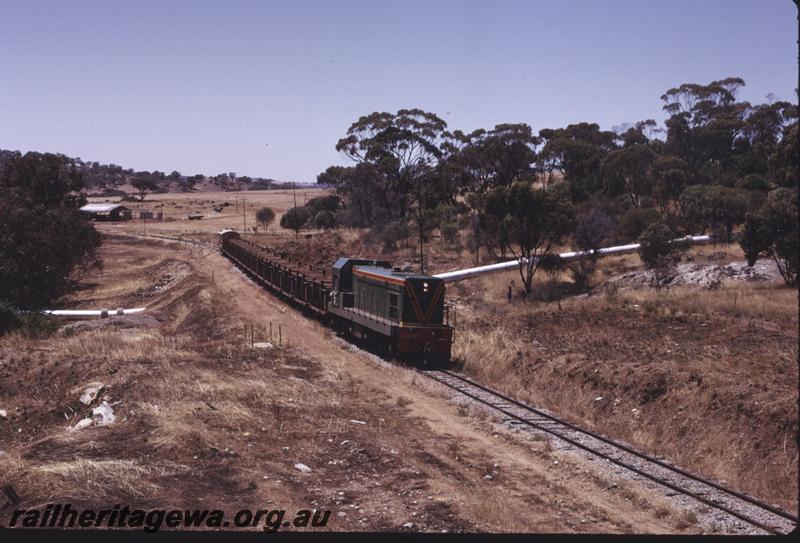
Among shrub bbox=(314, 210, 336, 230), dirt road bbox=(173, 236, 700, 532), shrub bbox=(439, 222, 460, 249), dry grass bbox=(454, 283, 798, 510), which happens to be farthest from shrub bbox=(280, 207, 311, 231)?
dirt road bbox=(173, 236, 700, 532)

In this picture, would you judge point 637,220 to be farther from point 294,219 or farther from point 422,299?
point 294,219

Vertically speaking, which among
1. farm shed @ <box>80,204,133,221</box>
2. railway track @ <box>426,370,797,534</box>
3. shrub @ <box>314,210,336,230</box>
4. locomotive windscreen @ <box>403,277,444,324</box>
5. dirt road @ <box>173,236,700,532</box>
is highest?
farm shed @ <box>80,204,133,221</box>

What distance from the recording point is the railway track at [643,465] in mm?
13008

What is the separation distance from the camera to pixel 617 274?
165 feet

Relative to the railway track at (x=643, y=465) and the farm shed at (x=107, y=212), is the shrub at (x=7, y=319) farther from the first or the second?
the farm shed at (x=107, y=212)

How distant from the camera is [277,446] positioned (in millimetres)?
14883

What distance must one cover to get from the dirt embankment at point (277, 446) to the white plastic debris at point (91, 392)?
0.39ft

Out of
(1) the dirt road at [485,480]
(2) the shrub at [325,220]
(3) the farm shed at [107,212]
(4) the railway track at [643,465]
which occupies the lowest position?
(4) the railway track at [643,465]

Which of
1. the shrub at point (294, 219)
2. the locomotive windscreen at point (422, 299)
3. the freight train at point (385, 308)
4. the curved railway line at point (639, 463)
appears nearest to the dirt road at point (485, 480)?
the curved railway line at point (639, 463)

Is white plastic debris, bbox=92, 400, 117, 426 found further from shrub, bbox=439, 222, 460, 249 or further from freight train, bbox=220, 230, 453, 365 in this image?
shrub, bbox=439, 222, 460, 249

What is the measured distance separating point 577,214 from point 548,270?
563cm

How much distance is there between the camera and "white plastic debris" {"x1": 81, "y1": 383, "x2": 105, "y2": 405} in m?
19.8

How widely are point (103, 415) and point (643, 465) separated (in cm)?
1320

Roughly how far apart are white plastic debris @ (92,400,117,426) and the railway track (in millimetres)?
10425
